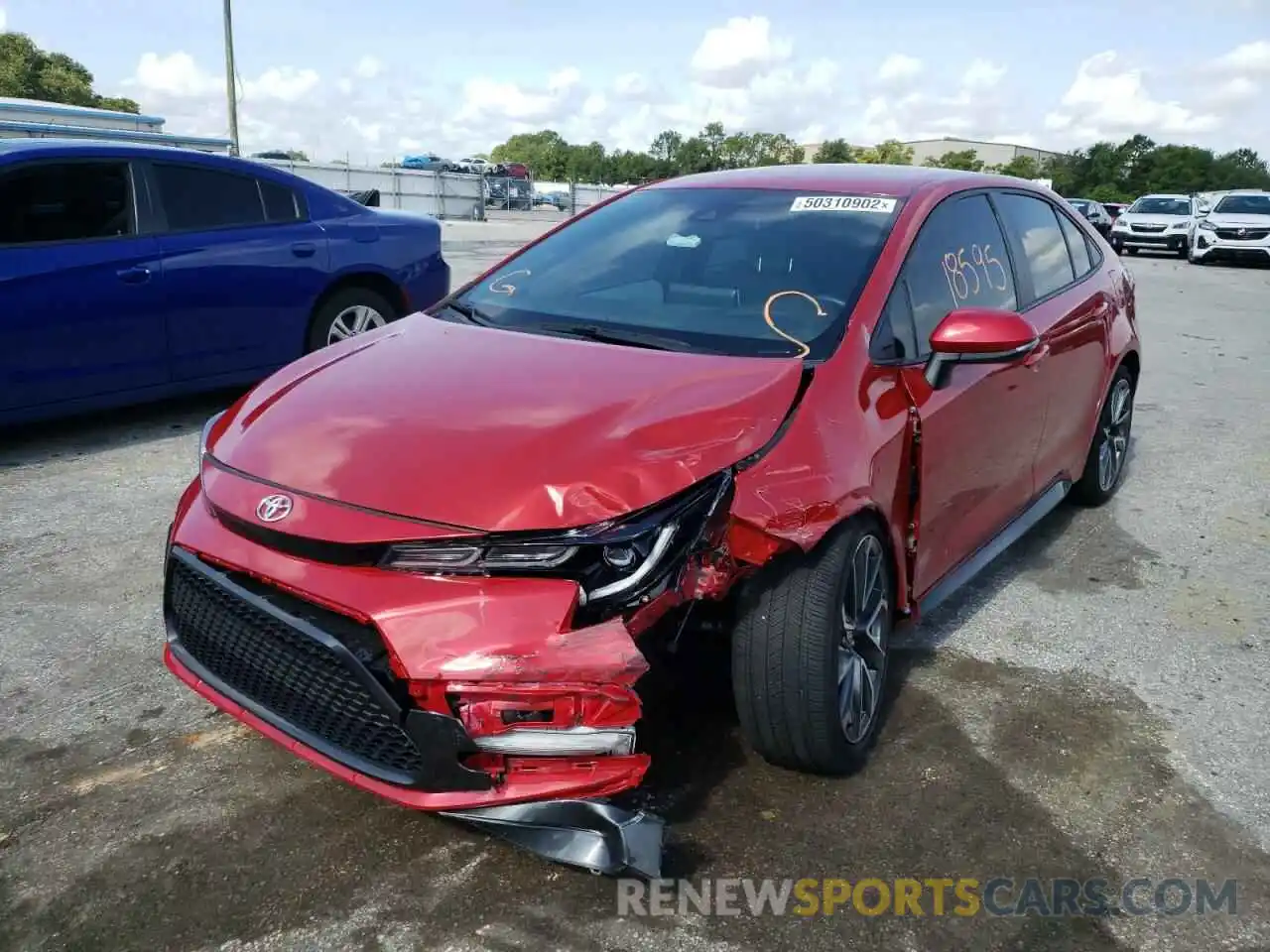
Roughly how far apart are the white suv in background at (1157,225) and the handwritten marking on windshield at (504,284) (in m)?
25.1

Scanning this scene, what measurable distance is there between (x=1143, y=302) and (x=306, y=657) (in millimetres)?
15044

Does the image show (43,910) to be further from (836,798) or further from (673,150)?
(673,150)

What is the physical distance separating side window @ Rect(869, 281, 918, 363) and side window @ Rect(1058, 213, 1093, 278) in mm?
1796

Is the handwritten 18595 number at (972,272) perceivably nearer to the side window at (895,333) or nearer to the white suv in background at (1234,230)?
the side window at (895,333)

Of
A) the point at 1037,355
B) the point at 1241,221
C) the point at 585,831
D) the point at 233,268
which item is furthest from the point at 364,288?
the point at 1241,221

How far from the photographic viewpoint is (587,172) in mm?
93438

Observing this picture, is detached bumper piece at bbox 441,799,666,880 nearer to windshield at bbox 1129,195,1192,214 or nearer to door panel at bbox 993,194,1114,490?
door panel at bbox 993,194,1114,490

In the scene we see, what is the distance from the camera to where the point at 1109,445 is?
516 cm

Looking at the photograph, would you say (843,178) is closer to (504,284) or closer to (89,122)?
(504,284)

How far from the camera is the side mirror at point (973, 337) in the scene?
9.86ft

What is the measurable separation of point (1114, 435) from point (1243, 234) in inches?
798

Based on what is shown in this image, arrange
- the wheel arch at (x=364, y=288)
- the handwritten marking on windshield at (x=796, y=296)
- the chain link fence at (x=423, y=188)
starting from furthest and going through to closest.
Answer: the chain link fence at (x=423, y=188)
the wheel arch at (x=364, y=288)
the handwritten marking on windshield at (x=796, y=296)

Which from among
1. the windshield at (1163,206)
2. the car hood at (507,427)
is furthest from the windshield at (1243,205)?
the car hood at (507,427)

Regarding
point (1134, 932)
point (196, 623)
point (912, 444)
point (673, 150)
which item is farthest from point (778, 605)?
point (673, 150)
